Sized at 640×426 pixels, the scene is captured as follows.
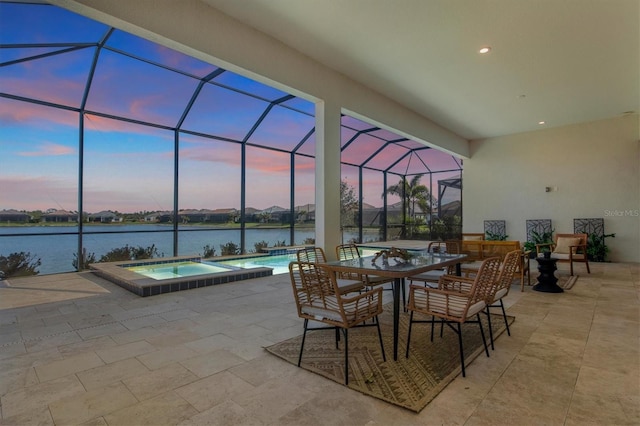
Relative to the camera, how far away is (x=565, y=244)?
705cm

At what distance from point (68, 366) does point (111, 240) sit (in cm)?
577

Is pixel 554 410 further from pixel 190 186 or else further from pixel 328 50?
pixel 190 186

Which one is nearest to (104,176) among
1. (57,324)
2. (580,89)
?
(57,324)

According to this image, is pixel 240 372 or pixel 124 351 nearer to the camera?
pixel 240 372

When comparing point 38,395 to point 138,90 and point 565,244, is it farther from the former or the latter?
point 565,244

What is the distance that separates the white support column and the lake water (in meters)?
3.40

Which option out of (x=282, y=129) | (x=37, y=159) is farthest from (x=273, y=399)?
(x=37, y=159)

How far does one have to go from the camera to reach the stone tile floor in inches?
72.9

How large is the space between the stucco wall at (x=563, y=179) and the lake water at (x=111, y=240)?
6.27 metres

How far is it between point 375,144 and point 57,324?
346 inches

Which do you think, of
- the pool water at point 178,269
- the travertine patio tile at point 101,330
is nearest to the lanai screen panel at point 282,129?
the pool water at point 178,269

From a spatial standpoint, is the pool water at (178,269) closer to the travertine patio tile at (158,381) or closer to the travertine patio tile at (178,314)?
the travertine patio tile at (178,314)

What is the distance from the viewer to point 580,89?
6.70 m

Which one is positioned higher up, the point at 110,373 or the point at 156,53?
the point at 156,53
